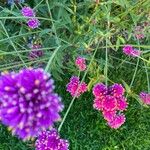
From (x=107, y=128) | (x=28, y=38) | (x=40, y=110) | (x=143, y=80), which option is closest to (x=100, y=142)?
(x=107, y=128)

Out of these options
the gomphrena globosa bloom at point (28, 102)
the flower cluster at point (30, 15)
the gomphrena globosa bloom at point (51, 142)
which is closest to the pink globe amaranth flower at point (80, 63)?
the flower cluster at point (30, 15)

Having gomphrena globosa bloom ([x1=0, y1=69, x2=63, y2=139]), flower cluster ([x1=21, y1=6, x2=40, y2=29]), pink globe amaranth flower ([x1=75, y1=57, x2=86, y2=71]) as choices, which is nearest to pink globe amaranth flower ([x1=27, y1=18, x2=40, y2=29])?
flower cluster ([x1=21, y1=6, x2=40, y2=29])

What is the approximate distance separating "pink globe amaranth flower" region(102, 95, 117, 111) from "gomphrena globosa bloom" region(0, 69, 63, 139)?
0.52 m

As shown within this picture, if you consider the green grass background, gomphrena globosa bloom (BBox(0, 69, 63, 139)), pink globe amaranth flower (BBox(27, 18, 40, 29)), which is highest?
gomphrena globosa bloom (BBox(0, 69, 63, 139))

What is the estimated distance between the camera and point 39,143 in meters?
1.47

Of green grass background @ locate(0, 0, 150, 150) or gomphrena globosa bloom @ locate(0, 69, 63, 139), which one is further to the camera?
green grass background @ locate(0, 0, 150, 150)

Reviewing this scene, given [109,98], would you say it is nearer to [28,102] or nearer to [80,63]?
[80,63]

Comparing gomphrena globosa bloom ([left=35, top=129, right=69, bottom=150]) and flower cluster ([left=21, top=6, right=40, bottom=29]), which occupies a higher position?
flower cluster ([left=21, top=6, right=40, bottom=29])

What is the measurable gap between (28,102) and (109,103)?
1.92 ft

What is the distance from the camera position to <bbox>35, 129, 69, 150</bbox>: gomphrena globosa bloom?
4.69ft

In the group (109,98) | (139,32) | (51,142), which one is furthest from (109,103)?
(139,32)

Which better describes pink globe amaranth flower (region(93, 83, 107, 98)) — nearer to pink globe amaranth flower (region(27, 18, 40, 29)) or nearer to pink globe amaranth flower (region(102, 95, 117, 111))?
pink globe amaranth flower (region(102, 95, 117, 111))

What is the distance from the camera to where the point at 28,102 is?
1.02 m

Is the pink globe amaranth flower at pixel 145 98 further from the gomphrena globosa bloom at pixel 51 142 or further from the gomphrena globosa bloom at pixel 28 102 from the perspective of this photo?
the gomphrena globosa bloom at pixel 28 102
